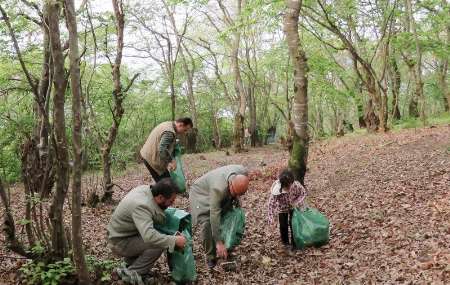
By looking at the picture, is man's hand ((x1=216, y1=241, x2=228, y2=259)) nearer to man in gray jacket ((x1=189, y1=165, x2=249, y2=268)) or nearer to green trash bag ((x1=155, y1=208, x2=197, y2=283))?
man in gray jacket ((x1=189, y1=165, x2=249, y2=268))

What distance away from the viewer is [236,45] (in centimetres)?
2389

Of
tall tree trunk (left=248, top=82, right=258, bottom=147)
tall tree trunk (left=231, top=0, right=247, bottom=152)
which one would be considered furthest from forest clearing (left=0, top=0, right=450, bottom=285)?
tall tree trunk (left=248, top=82, right=258, bottom=147)

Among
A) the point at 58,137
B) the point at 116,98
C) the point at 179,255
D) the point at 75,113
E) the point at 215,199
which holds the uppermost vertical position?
the point at 116,98

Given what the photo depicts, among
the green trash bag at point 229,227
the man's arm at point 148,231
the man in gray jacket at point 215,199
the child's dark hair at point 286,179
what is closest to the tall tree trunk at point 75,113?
the man's arm at point 148,231

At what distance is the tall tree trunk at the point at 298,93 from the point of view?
356 inches

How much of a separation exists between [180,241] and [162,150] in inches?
117

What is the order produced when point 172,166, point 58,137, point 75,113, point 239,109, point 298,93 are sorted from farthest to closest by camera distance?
point 239,109
point 298,93
point 172,166
point 58,137
point 75,113

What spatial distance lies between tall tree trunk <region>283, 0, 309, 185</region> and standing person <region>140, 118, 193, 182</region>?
2.47 m

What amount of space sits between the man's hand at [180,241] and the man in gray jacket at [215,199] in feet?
2.56

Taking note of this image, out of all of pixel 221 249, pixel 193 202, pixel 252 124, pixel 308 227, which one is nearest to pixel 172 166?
pixel 193 202

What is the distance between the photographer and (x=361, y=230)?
6.80 m

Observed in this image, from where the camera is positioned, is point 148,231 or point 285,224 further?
point 285,224

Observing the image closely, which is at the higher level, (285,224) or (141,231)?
(141,231)

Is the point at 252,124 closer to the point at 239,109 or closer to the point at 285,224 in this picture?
the point at 239,109
